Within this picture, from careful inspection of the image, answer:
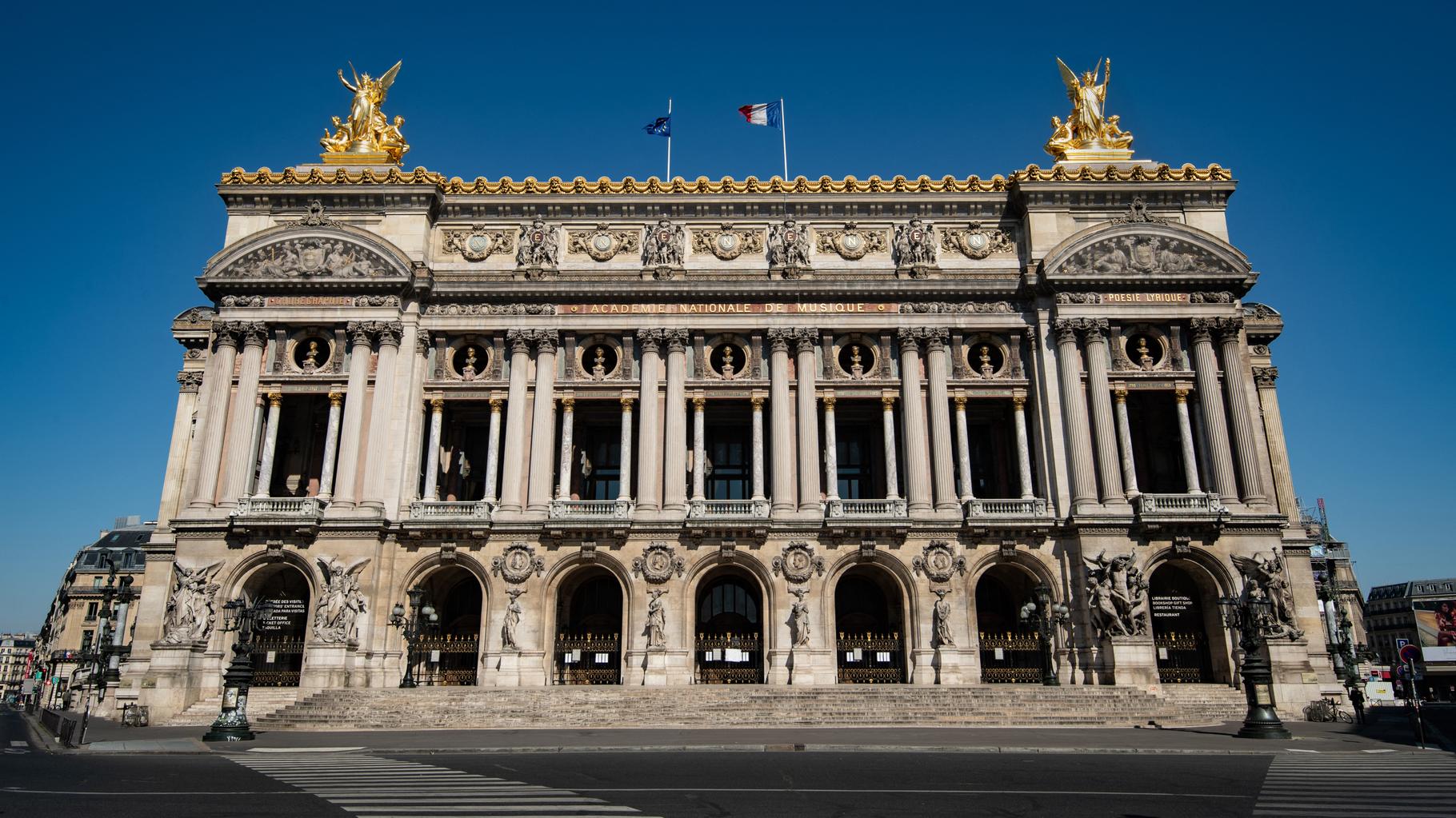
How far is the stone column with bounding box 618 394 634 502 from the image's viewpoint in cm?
3969

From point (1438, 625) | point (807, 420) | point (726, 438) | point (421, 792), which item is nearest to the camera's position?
point (421, 792)

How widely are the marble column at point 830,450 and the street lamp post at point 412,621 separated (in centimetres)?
1599

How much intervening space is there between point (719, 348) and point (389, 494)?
14797 millimetres

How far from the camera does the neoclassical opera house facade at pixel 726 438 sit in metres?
37.0

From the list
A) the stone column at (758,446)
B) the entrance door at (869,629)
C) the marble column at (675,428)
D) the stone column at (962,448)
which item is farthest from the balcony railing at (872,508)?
the marble column at (675,428)

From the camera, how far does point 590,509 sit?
3888 cm

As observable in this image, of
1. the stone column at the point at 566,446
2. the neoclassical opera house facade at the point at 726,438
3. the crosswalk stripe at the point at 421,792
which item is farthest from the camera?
the stone column at the point at 566,446

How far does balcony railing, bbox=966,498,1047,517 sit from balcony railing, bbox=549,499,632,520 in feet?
44.3

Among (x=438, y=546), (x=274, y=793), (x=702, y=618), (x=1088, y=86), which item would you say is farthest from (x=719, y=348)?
(x=274, y=793)

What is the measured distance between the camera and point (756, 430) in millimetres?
40031

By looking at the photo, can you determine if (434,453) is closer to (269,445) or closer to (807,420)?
(269,445)

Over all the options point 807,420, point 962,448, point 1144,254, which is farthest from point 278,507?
point 1144,254

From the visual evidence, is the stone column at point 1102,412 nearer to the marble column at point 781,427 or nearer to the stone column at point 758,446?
the marble column at point 781,427

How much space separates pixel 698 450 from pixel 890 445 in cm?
782
